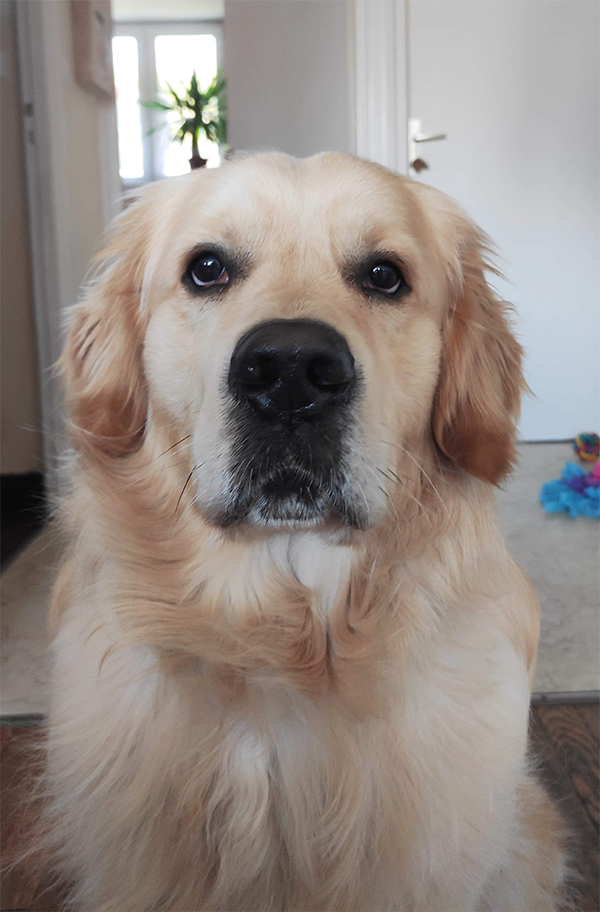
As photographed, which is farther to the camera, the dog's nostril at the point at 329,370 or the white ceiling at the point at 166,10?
the white ceiling at the point at 166,10

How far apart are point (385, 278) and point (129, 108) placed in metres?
8.84

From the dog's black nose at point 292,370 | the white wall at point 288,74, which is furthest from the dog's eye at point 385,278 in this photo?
the white wall at point 288,74

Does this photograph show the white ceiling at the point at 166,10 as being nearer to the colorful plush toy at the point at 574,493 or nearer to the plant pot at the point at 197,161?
the plant pot at the point at 197,161

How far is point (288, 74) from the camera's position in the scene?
3238 millimetres

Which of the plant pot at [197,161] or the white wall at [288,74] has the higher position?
the plant pot at [197,161]

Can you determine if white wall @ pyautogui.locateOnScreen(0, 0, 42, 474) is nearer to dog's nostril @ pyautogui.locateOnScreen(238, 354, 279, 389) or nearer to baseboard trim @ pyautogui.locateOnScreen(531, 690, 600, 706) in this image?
baseboard trim @ pyautogui.locateOnScreen(531, 690, 600, 706)

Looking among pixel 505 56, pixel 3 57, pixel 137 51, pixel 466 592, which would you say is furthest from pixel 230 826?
pixel 137 51

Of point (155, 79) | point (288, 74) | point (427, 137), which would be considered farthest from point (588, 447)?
point (155, 79)

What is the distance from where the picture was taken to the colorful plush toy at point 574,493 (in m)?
2.82

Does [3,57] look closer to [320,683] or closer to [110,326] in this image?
[110,326]

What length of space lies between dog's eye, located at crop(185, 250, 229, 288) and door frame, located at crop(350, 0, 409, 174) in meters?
2.33

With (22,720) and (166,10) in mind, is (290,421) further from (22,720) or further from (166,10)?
(166,10)

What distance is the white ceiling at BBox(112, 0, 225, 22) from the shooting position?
7.67 meters

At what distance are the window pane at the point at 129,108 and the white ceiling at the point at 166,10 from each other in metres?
0.49
